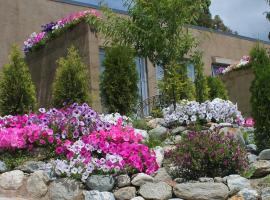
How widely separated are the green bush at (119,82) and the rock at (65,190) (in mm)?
3685

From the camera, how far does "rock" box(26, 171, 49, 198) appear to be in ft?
21.9

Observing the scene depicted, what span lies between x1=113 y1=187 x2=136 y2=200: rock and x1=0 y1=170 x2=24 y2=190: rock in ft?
4.21

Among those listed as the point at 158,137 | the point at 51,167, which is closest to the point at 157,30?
the point at 158,137

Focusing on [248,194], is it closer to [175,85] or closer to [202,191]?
[202,191]

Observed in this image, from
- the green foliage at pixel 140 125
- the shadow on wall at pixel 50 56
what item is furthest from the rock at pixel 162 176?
the shadow on wall at pixel 50 56

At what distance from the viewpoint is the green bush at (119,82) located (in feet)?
33.8

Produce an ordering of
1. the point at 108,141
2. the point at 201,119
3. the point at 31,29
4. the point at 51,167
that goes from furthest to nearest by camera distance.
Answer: the point at 31,29
the point at 201,119
the point at 108,141
the point at 51,167

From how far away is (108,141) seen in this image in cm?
749

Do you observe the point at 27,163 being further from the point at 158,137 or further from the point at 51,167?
the point at 158,137

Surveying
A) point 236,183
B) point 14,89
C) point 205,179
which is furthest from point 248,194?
point 14,89

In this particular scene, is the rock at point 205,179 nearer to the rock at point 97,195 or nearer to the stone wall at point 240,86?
the rock at point 97,195

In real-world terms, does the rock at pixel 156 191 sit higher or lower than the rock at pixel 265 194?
higher

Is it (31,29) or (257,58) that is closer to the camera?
(257,58)

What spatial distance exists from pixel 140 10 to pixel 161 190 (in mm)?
5664
